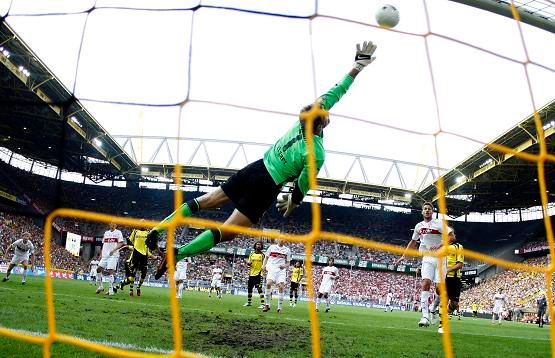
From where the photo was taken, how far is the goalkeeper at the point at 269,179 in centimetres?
405

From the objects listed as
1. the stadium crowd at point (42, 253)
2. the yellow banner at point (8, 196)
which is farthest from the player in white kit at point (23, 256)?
the yellow banner at point (8, 196)

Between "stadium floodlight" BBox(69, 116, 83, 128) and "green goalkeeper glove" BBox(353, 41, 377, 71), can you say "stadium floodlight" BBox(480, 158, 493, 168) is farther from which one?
"stadium floodlight" BBox(69, 116, 83, 128)

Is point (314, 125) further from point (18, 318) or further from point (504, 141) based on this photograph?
point (504, 141)

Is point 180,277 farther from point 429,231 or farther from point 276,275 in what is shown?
point 429,231

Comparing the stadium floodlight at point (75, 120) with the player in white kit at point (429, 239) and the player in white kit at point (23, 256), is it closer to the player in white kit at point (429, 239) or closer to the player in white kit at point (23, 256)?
the player in white kit at point (429, 239)

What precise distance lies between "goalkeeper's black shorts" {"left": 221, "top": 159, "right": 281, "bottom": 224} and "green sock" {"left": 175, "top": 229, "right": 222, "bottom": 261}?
0.98ft

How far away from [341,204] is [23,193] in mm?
24352

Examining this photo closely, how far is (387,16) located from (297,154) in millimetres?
1454

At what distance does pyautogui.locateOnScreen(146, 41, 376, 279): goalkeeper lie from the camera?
4.05m

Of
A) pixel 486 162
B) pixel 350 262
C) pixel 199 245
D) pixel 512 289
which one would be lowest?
pixel 199 245

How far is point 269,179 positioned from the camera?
4215mm

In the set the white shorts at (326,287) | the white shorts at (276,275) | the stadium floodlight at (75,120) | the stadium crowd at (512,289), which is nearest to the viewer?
the stadium floodlight at (75,120)

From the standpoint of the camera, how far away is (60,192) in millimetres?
3494

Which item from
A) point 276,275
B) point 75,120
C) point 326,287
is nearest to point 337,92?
point 75,120
